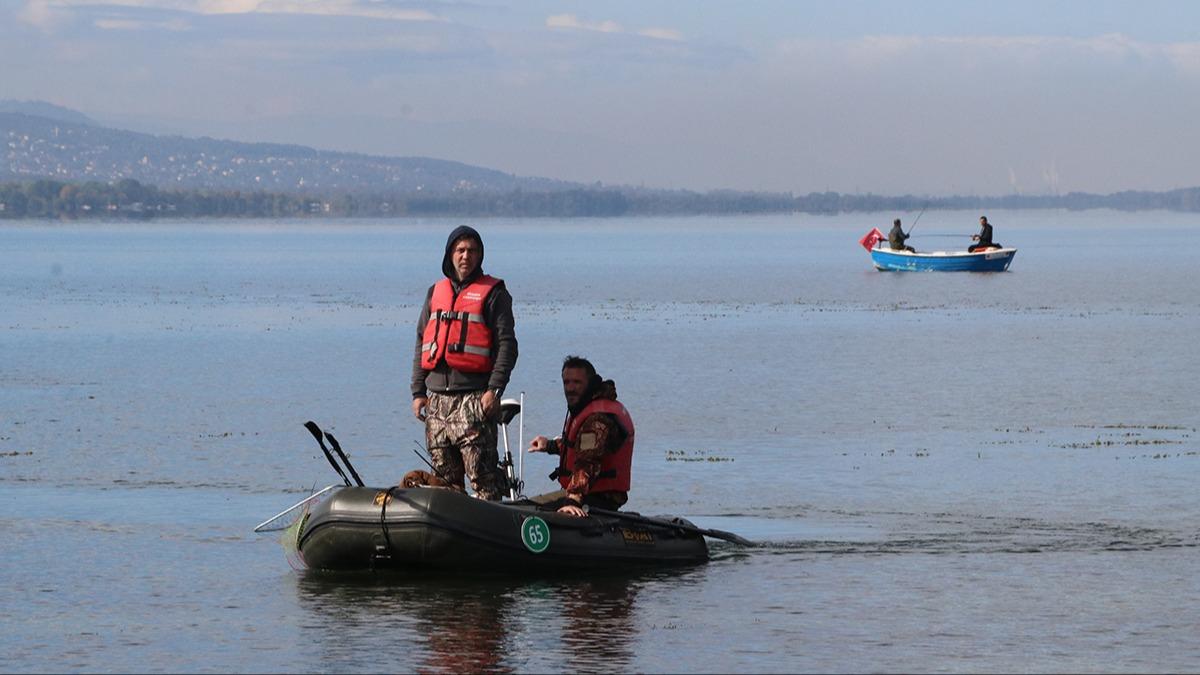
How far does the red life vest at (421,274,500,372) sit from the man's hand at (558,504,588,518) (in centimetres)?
134

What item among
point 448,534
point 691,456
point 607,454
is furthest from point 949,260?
point 448,534

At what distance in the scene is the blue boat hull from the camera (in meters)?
81.8

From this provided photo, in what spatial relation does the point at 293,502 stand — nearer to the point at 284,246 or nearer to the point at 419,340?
the point at 419,340

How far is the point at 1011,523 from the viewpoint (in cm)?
2002

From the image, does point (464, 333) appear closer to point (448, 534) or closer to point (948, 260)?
point (448, 534)

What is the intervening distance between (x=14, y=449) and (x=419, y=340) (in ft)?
36.4

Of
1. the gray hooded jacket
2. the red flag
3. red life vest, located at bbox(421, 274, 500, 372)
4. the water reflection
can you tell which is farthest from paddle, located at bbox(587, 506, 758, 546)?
the red flag

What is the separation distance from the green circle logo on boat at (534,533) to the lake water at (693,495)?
375mm

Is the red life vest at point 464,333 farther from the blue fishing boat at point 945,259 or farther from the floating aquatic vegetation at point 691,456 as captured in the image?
the blue fishing boat at point 945,259

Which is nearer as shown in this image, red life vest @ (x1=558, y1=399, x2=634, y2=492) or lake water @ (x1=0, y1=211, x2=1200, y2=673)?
lake water @ (x1=0, y1=211, x2=1200, y2=673)

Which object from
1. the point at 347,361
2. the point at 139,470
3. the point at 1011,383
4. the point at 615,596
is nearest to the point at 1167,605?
the point at 615,596

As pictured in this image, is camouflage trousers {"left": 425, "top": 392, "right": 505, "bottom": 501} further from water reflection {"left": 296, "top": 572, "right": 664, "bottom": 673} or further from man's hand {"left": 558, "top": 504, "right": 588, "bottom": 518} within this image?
water reflection {"left": 296, "top": 572, "right": 664, "bottom": 673}

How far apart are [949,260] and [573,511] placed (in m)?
67.0

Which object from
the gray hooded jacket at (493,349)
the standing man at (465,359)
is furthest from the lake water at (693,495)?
the gray hooded jacket at (493,349)
